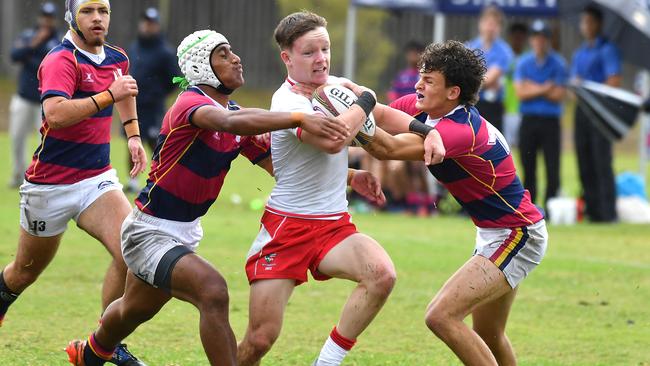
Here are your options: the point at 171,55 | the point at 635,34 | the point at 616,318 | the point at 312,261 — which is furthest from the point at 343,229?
the point at 171,55

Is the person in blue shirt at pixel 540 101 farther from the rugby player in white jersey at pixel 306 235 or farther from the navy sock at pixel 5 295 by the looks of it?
the rugby player in white jersey at pixel 306 235

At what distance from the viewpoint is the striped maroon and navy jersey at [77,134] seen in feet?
24.7

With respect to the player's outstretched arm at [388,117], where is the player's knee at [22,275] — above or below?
below

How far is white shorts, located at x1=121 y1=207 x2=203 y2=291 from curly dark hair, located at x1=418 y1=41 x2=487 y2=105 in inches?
64.1

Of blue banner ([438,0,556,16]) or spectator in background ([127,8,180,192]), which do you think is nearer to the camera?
blue banner ([438,0,556,16])

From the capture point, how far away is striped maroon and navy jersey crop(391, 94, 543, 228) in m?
6.55

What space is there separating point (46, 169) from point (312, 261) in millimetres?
2140

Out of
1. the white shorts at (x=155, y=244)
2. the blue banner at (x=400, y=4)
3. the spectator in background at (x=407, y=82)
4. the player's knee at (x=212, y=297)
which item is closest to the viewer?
the player's knee at (x=212, y=297)

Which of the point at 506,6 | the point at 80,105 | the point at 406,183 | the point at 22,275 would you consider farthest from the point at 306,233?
the point at 506,6

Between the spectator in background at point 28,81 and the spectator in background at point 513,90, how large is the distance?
691cm

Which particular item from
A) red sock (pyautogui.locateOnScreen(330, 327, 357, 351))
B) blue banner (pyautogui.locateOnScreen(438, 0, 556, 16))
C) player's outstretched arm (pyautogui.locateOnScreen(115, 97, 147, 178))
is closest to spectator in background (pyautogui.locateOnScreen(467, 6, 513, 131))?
blue banner (pyautogui.locateOnScreen(438, 0, 556, 16))

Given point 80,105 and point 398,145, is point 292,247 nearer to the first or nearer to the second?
point 398,145

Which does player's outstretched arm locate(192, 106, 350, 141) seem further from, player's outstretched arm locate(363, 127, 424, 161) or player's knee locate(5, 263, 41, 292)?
player's knee locate(5, 263, 41, 292)

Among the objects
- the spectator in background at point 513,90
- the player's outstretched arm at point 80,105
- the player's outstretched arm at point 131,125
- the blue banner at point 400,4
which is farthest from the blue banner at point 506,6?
the player's outstretched arm at point 80,105
